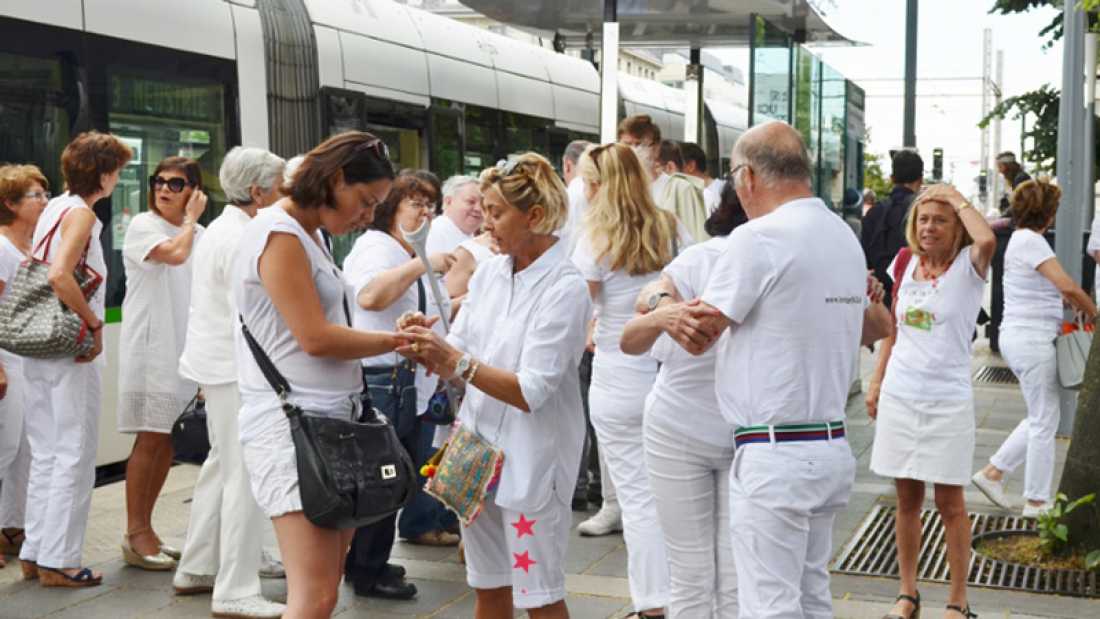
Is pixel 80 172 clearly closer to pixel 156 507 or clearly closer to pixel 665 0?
pixel 156 507

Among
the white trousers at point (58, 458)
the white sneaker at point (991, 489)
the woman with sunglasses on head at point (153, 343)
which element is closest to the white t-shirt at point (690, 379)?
the woman with sunglasses on head at point (153, 343)

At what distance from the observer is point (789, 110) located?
37.8ft

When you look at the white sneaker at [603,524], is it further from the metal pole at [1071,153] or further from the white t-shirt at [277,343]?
the metal pole at [1071,153]

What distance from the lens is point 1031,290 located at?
843 cm

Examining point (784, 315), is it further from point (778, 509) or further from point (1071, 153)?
point (1071, 153)

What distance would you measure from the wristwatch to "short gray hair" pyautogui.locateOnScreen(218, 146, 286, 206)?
213 cm

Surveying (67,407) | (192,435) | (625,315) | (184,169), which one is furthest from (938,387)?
(67,407)

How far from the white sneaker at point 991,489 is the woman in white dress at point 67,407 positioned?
500cm

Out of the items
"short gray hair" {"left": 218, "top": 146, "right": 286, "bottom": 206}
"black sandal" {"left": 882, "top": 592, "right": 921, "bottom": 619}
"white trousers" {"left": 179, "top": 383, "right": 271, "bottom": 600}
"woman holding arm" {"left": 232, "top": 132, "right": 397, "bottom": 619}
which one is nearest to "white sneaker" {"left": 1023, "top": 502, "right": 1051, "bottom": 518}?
"black sandal" {"left": 882, "top": 592, "right": 921, "bottom": 619}

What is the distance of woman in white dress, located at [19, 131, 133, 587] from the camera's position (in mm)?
6504

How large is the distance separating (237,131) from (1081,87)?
261 inches

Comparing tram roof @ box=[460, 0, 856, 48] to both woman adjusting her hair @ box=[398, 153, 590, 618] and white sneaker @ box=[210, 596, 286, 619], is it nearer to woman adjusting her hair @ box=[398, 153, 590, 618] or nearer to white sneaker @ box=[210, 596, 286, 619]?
white sneaker @ box=[210, 596, 286, 619]

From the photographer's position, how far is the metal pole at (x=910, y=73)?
60.7 feet

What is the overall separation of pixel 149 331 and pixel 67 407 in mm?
553
